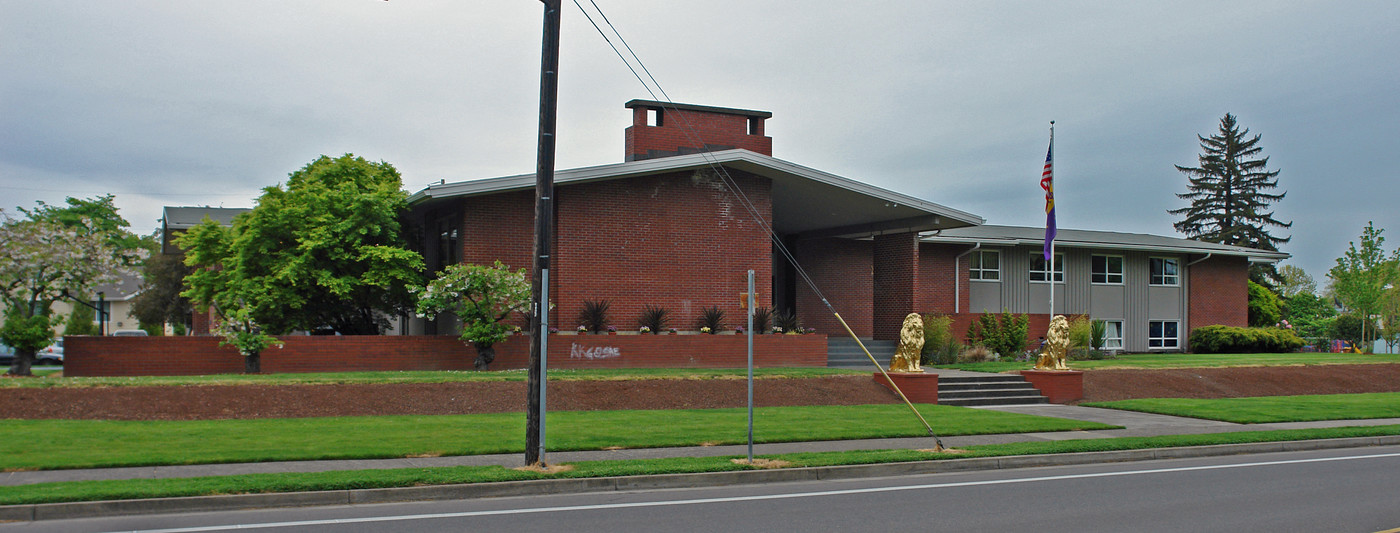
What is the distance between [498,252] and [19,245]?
34.6 ft

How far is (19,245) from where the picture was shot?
76.6 ft

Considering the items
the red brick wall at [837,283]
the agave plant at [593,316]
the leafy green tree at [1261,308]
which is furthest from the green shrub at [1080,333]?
the leafy green tree at [1261,308]

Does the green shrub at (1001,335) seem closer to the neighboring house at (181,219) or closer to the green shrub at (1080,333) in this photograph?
the green shrub at (1080,333)

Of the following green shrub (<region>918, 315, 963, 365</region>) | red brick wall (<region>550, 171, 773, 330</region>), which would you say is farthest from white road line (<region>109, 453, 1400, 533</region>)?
green shrub (<region>918, 315, 963, 365</region>)

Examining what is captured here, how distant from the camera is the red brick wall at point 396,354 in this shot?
21.5 meters

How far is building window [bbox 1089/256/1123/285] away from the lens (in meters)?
39.3

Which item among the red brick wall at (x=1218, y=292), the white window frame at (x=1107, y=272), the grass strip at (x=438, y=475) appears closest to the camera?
the grass strip at (x=438, y=475)

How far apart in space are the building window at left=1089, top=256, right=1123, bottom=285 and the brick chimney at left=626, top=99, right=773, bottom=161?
48.6ft

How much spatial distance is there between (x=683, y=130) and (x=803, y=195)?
532 cm

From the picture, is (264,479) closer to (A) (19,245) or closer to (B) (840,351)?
(A) (19,245)

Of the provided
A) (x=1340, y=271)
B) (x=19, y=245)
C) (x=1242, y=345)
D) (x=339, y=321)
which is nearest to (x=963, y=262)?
(x=1242, y=345)

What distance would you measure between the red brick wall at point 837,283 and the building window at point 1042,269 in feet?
26.7

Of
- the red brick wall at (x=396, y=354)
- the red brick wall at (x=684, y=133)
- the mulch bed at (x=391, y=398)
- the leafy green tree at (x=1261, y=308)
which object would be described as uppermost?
the red brick wall at (x=684, y=133)

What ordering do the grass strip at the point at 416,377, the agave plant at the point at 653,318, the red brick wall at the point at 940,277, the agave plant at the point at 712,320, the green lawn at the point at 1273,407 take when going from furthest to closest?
the red brick wall at the point at 940,277
the agave plant at the point at 712,320
the agave plant at the point at 653,318
the green lawn at the point at 1273,407
the grass strip at the point at 416,377
